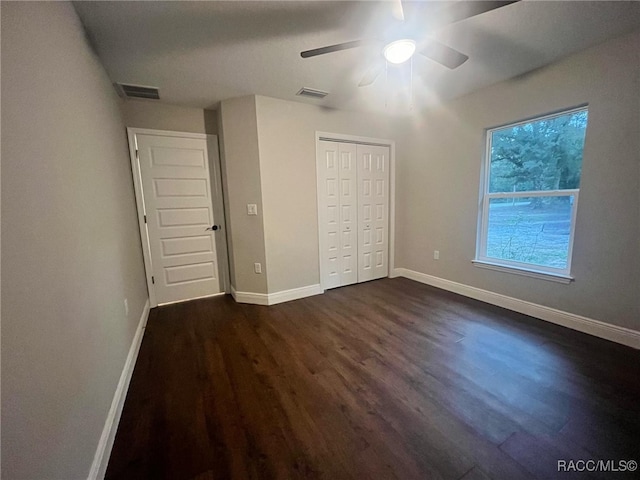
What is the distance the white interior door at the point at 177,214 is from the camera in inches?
120

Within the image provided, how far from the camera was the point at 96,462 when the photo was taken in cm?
115

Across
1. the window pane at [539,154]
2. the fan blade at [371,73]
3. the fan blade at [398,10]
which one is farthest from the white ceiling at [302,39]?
the window pane at [539,154]

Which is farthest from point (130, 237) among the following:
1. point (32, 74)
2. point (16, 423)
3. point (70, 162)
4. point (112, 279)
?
point (16, 423)

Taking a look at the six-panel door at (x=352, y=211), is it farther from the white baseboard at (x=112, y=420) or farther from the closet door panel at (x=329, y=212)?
the white baseboard at (x=112, y=420)

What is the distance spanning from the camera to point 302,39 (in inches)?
75.7

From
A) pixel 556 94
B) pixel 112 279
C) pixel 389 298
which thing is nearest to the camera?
pixel 112 279

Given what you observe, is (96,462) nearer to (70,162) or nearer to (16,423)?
(16,423)

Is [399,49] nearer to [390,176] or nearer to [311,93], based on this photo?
[311,93]

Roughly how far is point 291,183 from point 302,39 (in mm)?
1499

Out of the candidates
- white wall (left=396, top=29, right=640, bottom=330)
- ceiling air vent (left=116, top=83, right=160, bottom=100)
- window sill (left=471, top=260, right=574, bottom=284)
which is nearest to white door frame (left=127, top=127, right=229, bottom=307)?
ceiling air vent (left=116, top=83, right=160, bottom=100)

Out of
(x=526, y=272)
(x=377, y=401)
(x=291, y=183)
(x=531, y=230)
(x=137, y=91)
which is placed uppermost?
(x=137, y=91)

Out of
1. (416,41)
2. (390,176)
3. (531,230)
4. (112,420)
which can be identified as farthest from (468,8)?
(112,420)

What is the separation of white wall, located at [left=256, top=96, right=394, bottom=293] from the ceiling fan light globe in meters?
1.60

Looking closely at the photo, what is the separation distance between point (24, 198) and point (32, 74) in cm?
53
